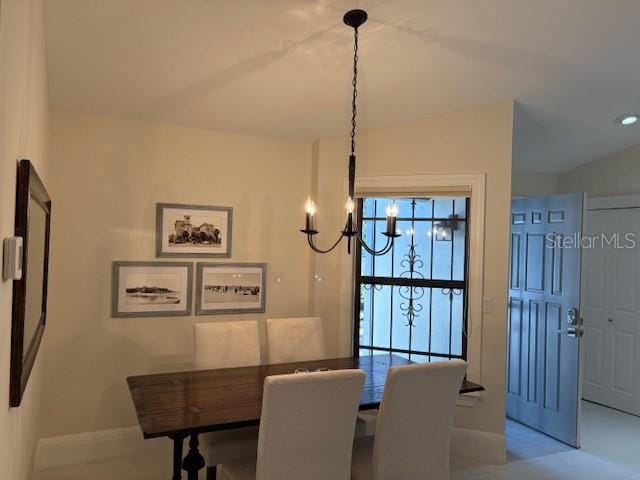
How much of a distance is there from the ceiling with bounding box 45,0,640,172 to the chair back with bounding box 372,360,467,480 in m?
1.77

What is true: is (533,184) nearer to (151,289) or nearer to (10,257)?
(151,289)

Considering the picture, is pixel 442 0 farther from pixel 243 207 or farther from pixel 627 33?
pixel 243 207

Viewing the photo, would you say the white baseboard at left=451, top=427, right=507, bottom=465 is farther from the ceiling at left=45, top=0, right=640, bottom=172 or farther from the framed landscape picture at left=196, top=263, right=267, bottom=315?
the ceiling at left=45, top=0, right=640, bottom=172

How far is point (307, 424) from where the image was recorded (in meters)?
2.08

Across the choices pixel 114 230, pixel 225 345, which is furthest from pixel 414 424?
pixel 114 230

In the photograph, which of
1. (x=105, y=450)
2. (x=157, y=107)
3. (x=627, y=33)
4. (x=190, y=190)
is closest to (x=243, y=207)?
(x=190, y=190)

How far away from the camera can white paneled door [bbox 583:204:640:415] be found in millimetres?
4625

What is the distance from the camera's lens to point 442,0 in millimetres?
2398

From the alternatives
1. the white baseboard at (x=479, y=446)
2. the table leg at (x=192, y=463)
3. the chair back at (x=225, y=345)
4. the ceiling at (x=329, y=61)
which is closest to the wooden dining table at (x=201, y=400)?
the table leg at (x=192, y=463)

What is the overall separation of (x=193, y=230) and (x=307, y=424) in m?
2.11

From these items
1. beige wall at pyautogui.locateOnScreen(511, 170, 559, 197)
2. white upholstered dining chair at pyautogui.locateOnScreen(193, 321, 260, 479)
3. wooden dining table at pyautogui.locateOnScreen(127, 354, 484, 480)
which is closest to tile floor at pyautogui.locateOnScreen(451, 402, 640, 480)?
wooden dining table at pyautogui.locateOnScreen(127, 354, 484, 480)

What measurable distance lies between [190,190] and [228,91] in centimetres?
89

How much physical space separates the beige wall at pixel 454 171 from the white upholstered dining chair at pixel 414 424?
1277mm

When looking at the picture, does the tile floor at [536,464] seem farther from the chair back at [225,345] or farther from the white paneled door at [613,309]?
the chair back at [225,345]
